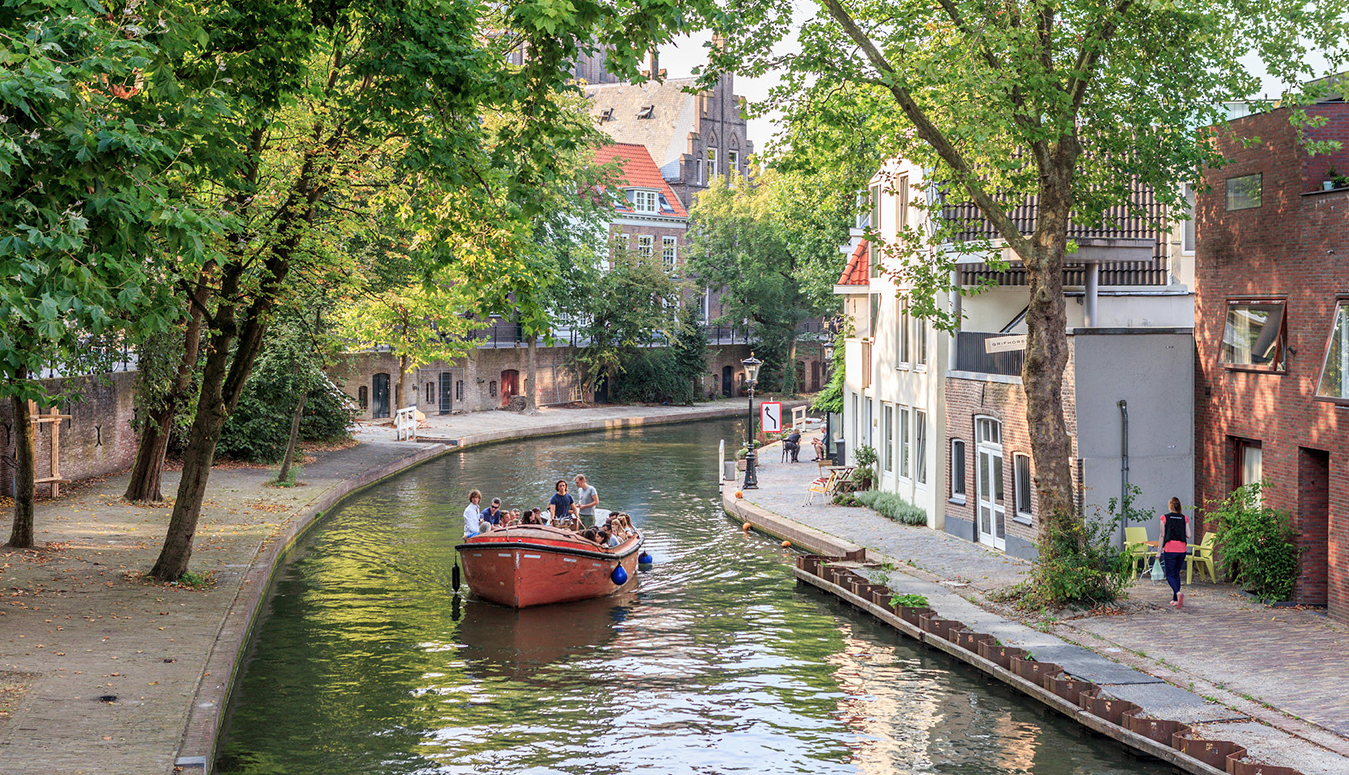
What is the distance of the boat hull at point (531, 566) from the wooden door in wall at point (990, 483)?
7.82 metres

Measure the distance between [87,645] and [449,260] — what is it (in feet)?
21.1

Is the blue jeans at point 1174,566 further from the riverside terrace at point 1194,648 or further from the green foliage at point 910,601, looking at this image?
the green foliage at point 910,601

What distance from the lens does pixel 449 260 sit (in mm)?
15602

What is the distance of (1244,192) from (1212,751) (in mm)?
11062

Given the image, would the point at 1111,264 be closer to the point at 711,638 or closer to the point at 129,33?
the point at 711,638

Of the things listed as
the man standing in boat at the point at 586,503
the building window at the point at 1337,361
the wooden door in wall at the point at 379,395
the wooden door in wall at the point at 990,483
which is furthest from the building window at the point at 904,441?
the wooden door in wall at the point at 379,395

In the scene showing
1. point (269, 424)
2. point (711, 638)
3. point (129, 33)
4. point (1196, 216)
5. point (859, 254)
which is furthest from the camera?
point (269, 424)

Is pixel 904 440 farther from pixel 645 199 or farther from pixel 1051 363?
pixel 645 199

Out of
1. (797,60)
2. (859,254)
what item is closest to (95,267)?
(797,60)

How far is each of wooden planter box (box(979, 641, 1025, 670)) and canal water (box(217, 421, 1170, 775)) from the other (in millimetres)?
346

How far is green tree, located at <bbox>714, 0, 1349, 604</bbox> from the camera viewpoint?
16.6m

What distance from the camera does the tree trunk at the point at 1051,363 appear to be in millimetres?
18188

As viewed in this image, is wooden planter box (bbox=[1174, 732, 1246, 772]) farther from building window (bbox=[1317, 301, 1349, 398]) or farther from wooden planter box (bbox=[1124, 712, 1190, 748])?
building window (bbox=[1317, 301, 1349, 398])

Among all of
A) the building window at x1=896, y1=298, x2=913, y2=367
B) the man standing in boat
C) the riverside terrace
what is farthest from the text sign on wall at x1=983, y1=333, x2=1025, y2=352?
the man standing in boat
